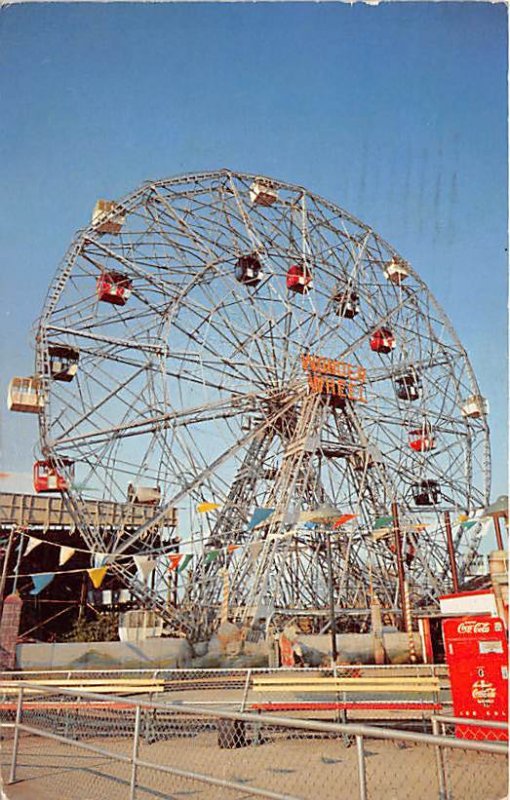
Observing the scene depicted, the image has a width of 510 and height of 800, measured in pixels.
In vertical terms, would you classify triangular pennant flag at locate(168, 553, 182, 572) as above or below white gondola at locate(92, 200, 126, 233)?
below

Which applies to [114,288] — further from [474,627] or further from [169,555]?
[474,627]

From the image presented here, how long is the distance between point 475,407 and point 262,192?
11377 millimetres

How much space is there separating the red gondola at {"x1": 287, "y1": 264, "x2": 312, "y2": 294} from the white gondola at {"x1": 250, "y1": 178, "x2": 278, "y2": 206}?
238 centimetres

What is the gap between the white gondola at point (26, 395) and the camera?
1897 centimetres

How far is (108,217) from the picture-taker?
2133 centimetres

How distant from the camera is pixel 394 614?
22.5m

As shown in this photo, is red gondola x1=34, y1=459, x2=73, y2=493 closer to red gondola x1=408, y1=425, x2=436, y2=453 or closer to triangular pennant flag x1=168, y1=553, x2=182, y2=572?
triangular pennant flag x1=168, y1=553, x2=182, y2=572

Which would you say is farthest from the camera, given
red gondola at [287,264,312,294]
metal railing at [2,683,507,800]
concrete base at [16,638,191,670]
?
red gondola at [287,264,312,294]

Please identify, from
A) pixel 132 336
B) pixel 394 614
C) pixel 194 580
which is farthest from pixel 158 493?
pixel 394 614

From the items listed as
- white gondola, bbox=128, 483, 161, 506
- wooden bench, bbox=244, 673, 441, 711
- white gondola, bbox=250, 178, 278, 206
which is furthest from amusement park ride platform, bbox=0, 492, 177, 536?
wooden bench, bbox=244, 673, 441, 711

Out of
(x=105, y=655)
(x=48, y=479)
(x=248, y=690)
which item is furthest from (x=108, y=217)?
(x=248, y=690)

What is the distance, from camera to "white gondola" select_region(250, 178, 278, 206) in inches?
912

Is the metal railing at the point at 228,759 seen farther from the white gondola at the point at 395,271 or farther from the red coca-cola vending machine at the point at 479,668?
the white gondola at the point at 395,271

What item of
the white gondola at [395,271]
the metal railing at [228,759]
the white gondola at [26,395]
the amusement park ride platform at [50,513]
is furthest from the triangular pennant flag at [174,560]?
the white gondola at [395,271]
